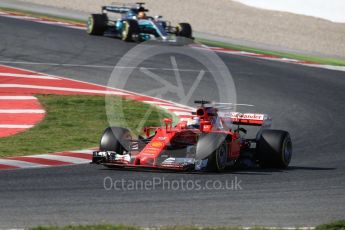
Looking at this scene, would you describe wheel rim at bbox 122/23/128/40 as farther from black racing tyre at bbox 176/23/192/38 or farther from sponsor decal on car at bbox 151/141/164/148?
sponsor decal on car at bbox 151/141/164/148

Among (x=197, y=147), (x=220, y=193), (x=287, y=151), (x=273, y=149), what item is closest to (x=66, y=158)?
(x=197, y=147)

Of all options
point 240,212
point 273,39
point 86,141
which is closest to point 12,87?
point 86,141

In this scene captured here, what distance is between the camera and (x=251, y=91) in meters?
23.4

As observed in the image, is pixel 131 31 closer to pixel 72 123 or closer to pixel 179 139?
pixel 72 123

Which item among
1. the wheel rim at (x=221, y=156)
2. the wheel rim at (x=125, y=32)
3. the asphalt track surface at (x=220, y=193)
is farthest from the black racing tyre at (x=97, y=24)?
the wheel rim at (x=221, y=156)

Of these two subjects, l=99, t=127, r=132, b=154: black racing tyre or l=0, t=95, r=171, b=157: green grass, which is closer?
l=99, t=127, r=132, b=154: black racing tyre

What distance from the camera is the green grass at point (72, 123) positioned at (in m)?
15.4

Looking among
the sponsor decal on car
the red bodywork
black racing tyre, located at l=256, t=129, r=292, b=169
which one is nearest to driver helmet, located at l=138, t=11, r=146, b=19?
the red bodywork

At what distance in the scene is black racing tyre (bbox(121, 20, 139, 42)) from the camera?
29.4 metres

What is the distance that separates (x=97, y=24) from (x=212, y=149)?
18.0 metres

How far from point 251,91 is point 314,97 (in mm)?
1580

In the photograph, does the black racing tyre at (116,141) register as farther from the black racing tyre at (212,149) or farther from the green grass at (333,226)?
the green grass at (333,226)

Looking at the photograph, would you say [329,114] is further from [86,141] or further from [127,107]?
[86,141]

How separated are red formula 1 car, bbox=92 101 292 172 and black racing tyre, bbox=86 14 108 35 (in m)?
16.4
